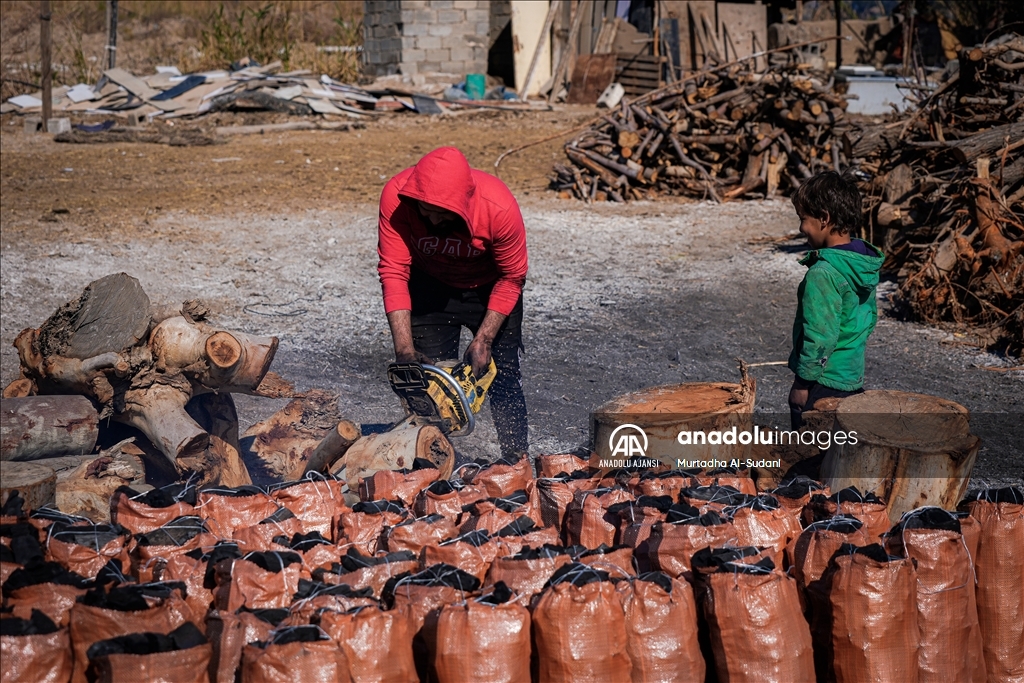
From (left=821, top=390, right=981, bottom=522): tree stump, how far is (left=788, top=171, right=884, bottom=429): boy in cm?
42

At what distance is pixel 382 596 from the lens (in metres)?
2.61

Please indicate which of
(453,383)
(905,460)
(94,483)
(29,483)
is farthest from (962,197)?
(29,483)

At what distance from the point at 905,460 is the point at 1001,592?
70cm

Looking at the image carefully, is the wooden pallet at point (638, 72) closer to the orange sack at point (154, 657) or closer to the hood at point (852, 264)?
the hood at point (852, 264)

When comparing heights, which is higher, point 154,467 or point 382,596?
point 382,596

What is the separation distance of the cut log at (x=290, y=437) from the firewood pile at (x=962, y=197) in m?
5.25

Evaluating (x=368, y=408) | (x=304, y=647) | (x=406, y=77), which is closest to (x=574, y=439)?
(x=368, y=408)

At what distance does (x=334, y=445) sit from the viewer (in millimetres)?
4254

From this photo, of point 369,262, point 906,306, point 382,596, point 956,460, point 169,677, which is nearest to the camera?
point 169,677

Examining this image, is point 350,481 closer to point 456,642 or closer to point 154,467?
point 154,467

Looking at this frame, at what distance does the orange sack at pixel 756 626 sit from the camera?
8.11ft

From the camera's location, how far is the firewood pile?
7188 mm

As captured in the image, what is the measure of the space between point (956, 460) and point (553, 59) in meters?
20.9

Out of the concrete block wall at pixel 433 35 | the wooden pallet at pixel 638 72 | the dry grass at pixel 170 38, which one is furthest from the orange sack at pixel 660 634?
the dry grass at pixel 170 38
